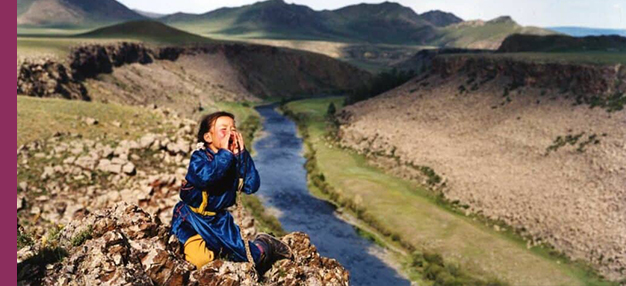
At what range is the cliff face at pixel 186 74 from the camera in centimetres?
6544

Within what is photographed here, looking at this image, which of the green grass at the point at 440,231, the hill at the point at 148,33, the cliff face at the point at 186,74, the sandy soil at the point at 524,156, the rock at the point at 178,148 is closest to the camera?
the rock at the point at 178,148

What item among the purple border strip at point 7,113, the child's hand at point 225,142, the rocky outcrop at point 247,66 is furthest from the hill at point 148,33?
the purple border strip at point 7,113

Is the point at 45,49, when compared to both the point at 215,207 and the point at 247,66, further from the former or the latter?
the point at 215,207

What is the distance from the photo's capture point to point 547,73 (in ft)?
212

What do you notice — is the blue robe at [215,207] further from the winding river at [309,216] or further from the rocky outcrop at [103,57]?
the rocky outcrop at [103,57]

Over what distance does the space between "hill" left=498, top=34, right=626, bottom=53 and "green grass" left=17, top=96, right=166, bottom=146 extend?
73.4 metres

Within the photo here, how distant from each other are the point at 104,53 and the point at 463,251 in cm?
7911

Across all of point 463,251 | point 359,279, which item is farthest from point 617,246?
point 359,279

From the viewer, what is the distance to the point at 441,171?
5544cm

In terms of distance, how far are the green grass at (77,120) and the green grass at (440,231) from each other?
832 inches

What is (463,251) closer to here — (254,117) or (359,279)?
(359,279)

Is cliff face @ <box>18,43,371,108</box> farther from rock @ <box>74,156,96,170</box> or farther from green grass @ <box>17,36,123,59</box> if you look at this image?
rock @ <box>74,156,96,170</box>

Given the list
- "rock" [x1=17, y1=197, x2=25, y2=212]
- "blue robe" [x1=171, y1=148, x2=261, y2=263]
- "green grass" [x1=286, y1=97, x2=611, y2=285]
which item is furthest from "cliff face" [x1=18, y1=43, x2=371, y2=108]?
"blue robe" [x1=171, y1=148, x2=261, y2=263]

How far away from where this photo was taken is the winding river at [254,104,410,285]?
1398 inches
